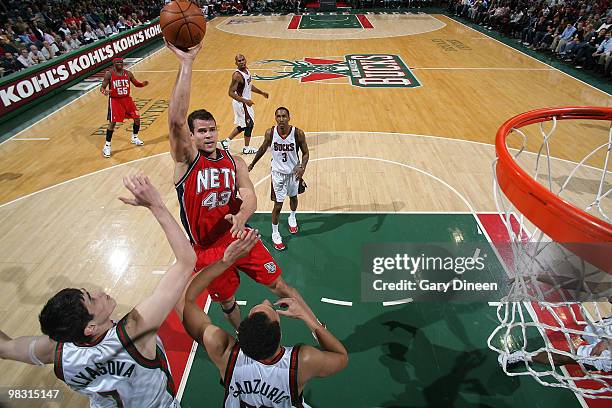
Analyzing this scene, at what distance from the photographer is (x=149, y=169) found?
23.9ft

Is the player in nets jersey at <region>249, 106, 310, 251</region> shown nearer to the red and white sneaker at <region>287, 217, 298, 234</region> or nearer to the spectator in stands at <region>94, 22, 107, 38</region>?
the red and white sneaker at <region>287, 217, 298, 234</region>

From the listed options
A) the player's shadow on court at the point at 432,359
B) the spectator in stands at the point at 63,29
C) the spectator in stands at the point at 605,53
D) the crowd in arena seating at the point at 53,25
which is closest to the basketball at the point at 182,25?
the player's shadow on court at the point at 432,359

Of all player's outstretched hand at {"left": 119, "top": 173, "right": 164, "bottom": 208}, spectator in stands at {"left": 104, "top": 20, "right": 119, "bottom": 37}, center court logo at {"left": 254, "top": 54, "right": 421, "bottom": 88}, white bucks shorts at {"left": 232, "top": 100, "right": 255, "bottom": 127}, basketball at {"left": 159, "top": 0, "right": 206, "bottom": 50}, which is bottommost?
center court logo at {"left": 254, "top": 54, "right": 421, "bottom": 88}

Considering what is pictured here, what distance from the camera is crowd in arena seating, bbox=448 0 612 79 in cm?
1257

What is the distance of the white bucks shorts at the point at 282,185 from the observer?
5.19 meters

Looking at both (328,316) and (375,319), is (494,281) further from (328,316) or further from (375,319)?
(328,316)

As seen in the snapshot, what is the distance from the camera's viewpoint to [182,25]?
3.21 metres

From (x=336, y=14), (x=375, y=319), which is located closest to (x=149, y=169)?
(x=375, y=319)

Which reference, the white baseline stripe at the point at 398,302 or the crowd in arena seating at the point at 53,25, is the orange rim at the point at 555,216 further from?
the crowd in arena seating at the point at 53,25

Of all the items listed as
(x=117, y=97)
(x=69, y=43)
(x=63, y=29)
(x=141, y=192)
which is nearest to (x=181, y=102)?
(x=141, y=192)

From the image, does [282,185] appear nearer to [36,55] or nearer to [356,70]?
[356,70]

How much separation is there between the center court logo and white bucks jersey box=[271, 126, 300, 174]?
7132 millimetres

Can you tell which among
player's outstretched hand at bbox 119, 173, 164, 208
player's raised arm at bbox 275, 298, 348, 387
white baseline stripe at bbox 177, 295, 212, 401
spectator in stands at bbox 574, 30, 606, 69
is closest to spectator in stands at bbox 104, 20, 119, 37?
white baseline stripe at bbox 177, 295, 212, 401

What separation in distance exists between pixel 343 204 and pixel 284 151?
4.85ft
